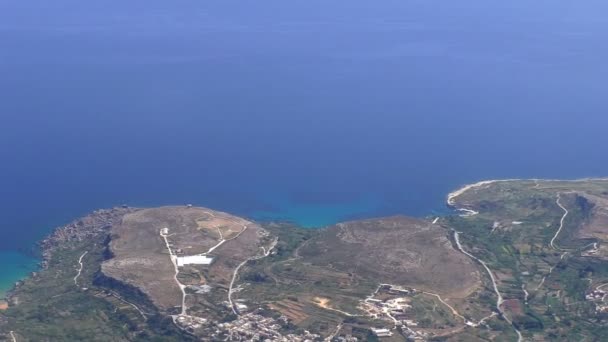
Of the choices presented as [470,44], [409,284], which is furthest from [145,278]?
[470,44]

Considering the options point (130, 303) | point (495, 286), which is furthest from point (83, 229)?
point (495, 286)

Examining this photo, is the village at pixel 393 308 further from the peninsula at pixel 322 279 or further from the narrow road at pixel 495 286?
the narrow road at pixel 495 286

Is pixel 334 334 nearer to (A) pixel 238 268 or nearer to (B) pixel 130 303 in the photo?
(A) pixel 238 268

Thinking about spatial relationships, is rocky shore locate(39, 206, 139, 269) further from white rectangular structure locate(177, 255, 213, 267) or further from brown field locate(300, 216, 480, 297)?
brown field locate(300, 216, 480, 297)

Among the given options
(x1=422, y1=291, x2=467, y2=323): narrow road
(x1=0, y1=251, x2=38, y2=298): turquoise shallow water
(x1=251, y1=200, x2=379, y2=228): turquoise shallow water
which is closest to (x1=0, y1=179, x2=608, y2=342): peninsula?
(x1=422, y1=291, x2=467, y2=323): narrow road

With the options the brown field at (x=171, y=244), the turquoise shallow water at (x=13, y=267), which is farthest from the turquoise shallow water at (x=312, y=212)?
the brown field at (x=171, y=244)
